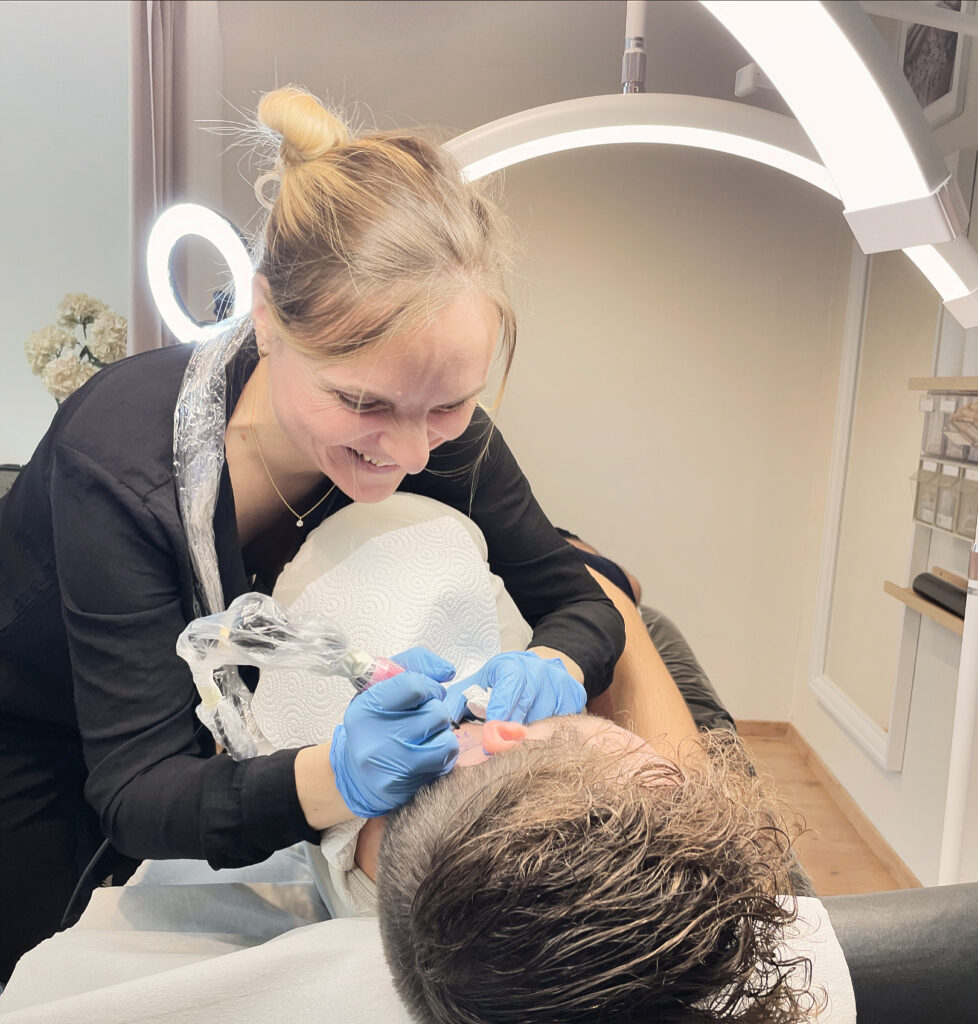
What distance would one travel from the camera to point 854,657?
273 cm

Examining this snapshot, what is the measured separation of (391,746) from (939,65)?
2.38 meters

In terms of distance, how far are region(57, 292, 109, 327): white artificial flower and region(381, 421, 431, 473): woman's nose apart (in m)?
2.04

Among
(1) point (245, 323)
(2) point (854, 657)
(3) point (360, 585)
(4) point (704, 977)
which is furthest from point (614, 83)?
(4) point (704, 977)

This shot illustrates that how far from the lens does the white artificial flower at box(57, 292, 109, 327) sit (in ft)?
8.39

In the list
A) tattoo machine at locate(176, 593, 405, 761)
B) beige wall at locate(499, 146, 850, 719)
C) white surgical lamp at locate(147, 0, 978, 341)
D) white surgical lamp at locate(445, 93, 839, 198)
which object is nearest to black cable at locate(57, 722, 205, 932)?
tattoo machine at locate(176, 593, 405, 761)

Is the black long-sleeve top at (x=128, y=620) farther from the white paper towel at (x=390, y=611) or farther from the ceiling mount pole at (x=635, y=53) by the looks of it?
the ceiling mount pole at (x=635, y=53)

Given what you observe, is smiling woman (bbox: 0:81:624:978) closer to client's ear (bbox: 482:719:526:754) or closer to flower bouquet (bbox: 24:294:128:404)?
client's ear (bbox: 482:719:526:754)

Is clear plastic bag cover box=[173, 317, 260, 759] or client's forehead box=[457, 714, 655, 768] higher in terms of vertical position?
clear plastic bag cover box=[173, 317, 260, 759]

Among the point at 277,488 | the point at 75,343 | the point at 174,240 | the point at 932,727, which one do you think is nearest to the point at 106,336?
the point at 75,343

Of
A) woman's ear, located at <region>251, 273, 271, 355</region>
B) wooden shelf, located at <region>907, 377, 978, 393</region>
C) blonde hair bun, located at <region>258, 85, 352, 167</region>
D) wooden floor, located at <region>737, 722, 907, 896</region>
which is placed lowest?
wooden floor, located at <region>737, 722, 907, 896</region>

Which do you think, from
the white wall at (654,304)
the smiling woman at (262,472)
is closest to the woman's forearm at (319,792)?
the smiling woman at (262,472)

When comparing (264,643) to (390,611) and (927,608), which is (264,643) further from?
(927,608)

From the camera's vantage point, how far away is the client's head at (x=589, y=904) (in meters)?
0.60

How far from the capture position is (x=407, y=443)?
0.94 metres
